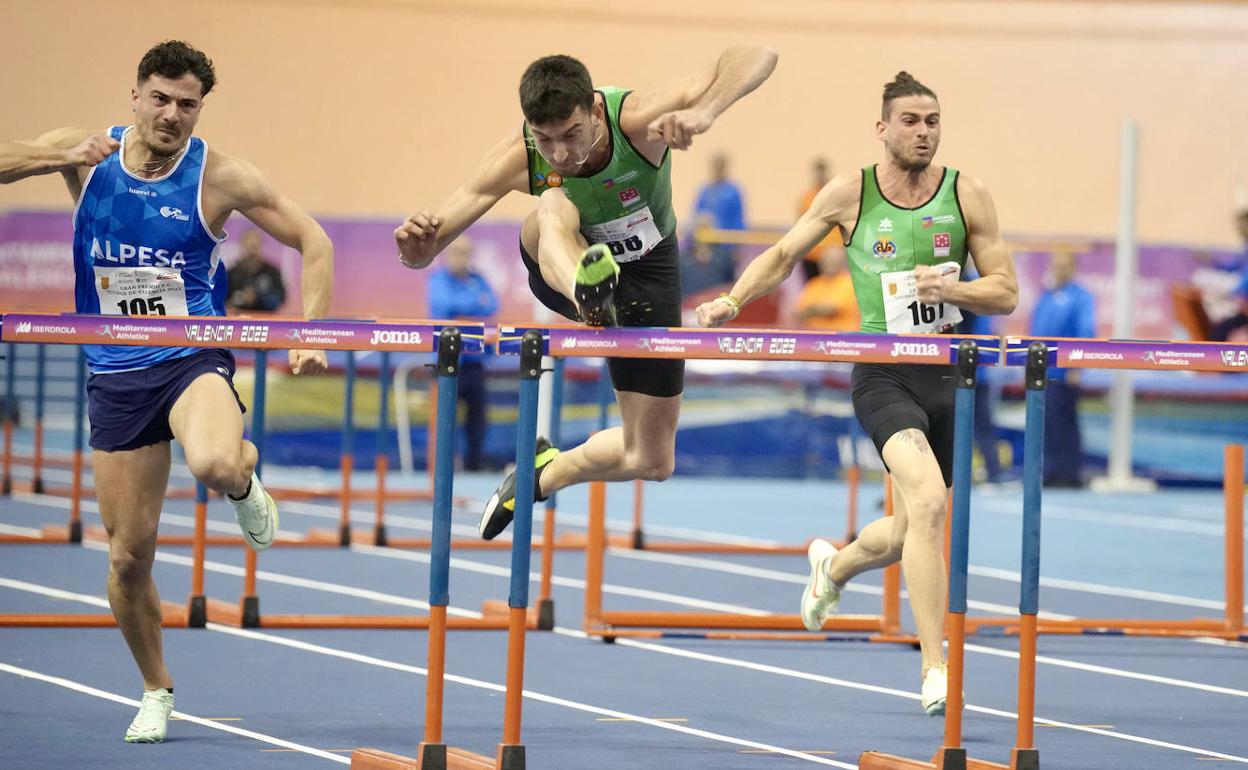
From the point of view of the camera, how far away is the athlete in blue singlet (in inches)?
233

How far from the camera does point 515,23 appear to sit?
76.5ft

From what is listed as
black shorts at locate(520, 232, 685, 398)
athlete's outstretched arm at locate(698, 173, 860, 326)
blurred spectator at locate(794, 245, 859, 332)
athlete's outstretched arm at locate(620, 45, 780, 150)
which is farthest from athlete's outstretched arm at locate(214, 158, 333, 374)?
blurred spectator at locate(794, 245, 859, 332)

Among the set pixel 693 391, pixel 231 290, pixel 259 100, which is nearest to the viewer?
pixel 231 290

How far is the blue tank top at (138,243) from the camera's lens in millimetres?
6004

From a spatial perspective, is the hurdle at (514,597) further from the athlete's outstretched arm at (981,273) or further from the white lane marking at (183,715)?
the athlete's outstretched arm at (981,273)

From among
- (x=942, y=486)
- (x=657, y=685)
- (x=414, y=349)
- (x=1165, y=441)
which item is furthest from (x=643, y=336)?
(x=1165, y=441)

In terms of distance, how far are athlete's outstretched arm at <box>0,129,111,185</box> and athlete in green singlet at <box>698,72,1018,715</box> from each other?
2.25 metres

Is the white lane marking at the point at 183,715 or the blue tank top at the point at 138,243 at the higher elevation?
the blue tank top at the point at 138,243

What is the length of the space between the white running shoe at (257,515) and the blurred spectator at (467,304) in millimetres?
10006

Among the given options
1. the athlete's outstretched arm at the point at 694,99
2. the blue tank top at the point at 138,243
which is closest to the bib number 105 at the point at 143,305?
the blue tank top at the point at 138,243

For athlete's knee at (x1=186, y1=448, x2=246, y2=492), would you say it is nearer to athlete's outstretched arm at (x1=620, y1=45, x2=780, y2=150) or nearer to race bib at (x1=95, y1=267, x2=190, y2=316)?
race bib at (x1=95, y1=267, x2=190, y2=316)

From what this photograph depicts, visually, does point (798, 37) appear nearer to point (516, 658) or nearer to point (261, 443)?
point (261, 443)

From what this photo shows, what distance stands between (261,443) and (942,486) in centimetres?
329

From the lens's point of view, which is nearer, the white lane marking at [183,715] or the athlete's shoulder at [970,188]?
the white lane marking at [183,715]
